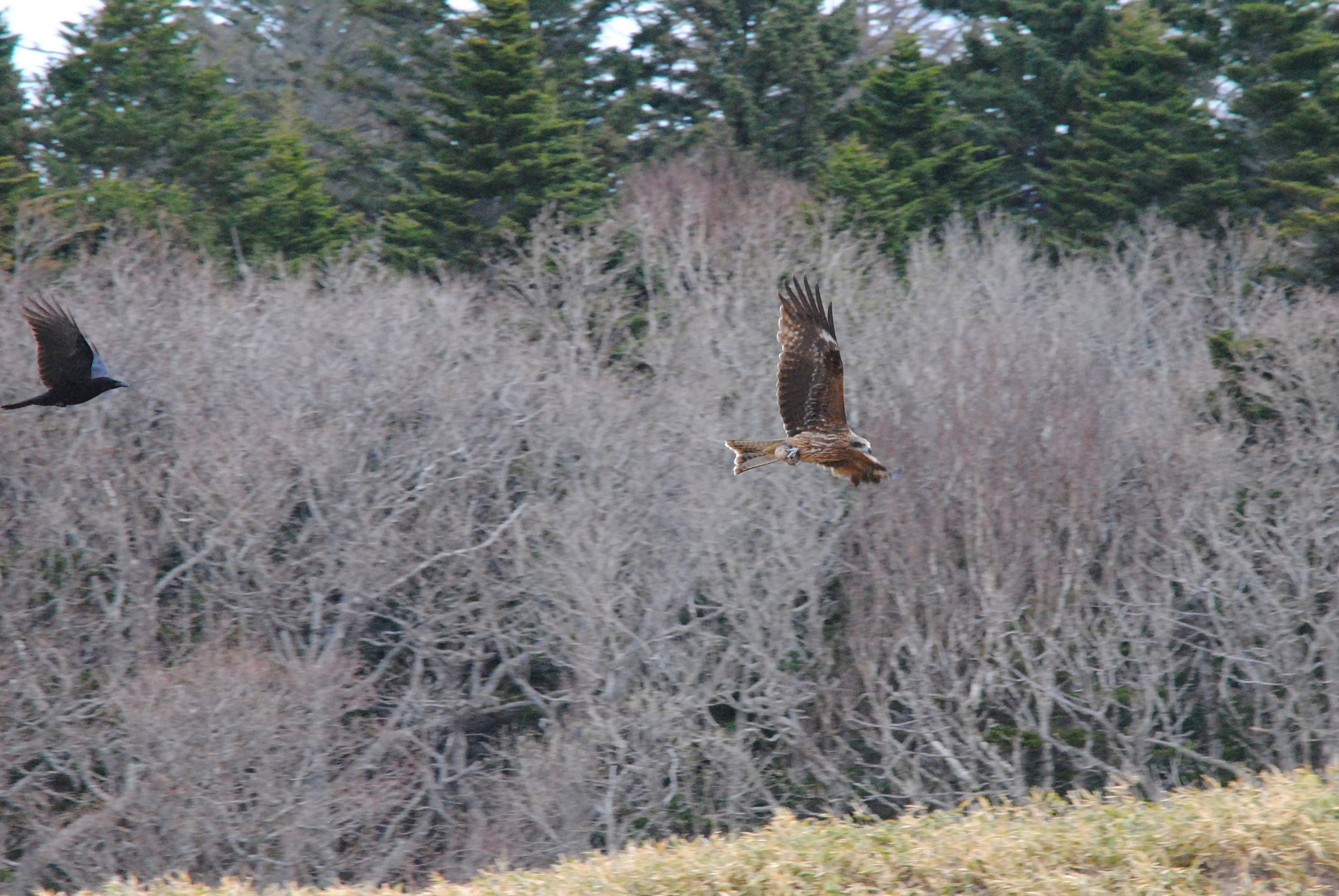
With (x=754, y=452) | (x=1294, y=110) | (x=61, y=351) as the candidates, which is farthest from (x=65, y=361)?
(x=1294, y=110)

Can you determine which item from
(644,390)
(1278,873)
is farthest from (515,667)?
(1278,873)

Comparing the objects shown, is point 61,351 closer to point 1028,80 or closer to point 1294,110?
point 1294,110

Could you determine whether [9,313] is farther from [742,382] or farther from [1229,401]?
[1229,401]

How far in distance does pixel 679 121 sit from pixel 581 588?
14144 mm

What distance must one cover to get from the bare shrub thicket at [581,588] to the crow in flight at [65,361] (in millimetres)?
9079

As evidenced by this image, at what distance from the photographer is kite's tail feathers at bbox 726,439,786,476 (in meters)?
8.27

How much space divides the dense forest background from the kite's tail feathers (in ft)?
30.8

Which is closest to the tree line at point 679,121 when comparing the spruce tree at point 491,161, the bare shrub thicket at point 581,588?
the spruce tree at point 491,161

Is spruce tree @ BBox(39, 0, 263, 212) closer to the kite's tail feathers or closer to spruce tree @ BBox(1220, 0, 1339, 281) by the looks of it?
spruce tree @ BBox(1220, 0, 1339, 281)

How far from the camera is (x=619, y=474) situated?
21.3 meters

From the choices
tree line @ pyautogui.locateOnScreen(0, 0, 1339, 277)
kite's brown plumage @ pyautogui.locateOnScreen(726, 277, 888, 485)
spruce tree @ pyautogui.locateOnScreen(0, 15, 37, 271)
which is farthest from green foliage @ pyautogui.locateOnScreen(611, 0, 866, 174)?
kite's brown plumage @ pyautogui.locateOnScreen(726, 277, 888, 485)

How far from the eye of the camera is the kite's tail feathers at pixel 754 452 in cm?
827

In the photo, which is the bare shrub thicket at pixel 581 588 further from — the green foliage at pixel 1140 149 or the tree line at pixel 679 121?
the green foliage at pixel 1140 149

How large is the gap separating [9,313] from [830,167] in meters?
14.7
